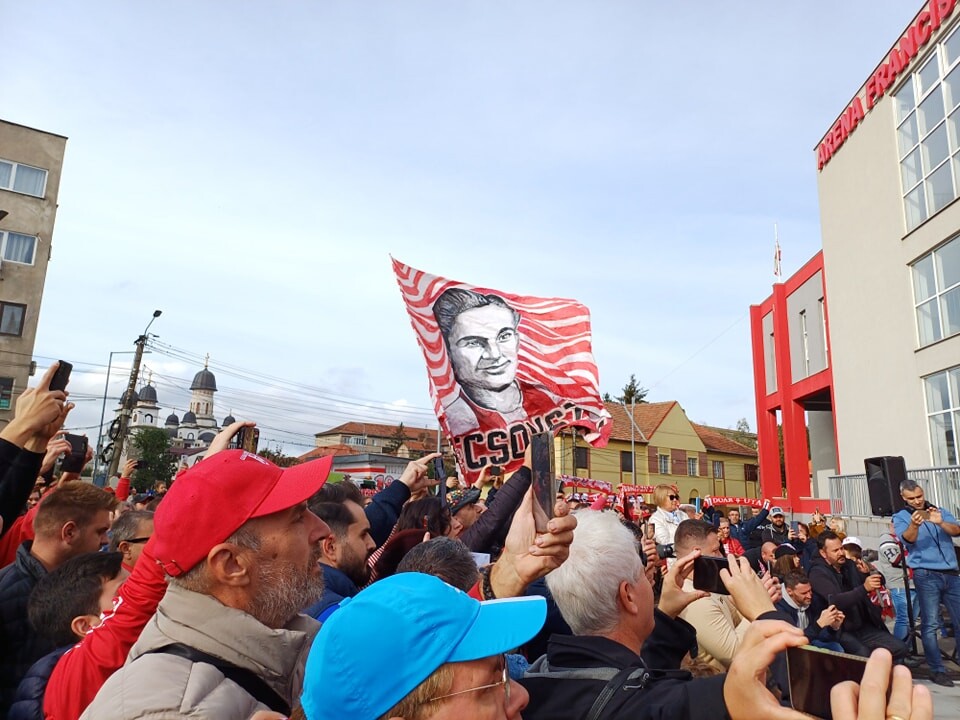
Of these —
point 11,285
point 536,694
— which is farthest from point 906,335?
point 11,285

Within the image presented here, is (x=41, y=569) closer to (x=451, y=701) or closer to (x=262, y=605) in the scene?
(x=262, y=605)

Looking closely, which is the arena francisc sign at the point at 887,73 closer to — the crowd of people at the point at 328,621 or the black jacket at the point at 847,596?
the black jacket at the point at 847,596

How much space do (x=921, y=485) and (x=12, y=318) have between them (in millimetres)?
35807

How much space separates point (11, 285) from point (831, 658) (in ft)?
124

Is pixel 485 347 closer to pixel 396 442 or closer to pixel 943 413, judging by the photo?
pixel 943 413

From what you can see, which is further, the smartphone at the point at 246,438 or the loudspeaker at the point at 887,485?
the loudspeaker at the point at 887,485

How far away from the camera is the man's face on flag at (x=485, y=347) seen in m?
7.32

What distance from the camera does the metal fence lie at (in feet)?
53.2

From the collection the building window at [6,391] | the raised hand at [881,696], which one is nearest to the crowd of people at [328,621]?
the raised hand at [881,696]

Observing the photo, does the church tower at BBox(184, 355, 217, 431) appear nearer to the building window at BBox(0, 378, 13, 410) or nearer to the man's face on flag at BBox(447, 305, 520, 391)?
the building window at BBox(0, 378, 13, 410)

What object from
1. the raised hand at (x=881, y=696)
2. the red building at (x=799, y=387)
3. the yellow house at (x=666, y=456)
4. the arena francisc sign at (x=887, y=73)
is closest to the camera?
A: the raised hand at (x=881, y=696)

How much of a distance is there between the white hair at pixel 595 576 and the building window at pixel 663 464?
57.8 m

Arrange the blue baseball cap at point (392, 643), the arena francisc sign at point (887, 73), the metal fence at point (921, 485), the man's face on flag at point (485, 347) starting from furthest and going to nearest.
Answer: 1. the arena francisc sign at point (887, 73)
2. the metal fence at point (921, 485)
3. the man's face on flag at point (485, 347)
4. the blue baseball cap at point (392, 643)

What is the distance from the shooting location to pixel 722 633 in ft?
13.3
